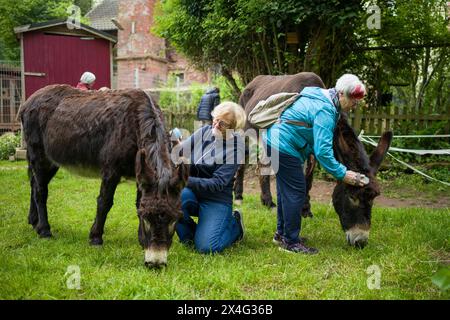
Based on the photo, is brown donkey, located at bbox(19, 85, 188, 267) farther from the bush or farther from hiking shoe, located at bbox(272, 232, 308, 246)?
the bush

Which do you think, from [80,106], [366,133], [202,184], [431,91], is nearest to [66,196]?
[80,106]

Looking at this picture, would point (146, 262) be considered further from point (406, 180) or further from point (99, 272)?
point (406, 180)

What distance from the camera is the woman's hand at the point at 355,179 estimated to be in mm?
4000

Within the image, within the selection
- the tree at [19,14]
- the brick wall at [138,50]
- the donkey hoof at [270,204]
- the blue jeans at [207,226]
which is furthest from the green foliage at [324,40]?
the tree at [19,14]

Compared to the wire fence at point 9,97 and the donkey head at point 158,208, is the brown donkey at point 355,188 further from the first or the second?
the wire fence at point 9,97

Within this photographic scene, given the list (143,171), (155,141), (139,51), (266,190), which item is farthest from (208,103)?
(139,51)

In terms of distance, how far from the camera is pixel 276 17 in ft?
26.9

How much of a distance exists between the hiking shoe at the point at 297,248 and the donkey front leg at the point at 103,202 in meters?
1.81

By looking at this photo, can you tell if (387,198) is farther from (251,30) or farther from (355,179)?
(251,30)

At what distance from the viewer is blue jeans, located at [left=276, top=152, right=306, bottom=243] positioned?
4211 millimetres

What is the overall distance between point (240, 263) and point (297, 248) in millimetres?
733

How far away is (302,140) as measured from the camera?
4273 mm

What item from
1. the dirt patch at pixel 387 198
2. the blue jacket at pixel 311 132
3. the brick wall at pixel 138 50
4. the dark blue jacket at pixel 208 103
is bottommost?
the dirt patch at pixel 387 198
